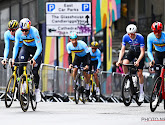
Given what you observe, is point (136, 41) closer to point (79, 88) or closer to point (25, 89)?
point (79, 88)

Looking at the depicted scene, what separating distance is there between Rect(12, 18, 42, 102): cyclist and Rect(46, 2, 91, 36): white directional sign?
9509 millimetres

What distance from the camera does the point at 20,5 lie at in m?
22.9

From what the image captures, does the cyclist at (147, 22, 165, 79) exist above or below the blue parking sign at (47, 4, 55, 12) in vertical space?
below

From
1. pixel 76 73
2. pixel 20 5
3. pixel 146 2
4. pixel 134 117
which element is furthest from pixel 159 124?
pixel 146 2

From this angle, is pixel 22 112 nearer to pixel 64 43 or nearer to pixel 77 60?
pixel 77 60

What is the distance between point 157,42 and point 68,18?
397 inches

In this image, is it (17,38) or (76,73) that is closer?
(17,38)

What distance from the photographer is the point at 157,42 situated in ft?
42.7

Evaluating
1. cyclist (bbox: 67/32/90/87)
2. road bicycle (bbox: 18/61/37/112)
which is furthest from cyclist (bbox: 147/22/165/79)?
cyclist (bbox: 67/32/90/87)

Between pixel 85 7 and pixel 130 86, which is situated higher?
pixel 85 7

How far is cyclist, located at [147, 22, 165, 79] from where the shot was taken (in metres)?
12.7

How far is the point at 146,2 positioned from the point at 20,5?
34.5 metres

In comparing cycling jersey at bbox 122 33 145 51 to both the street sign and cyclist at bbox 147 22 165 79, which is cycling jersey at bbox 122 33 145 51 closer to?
cyclist at bbox 147 22 165 79

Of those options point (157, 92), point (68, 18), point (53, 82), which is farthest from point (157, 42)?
point (68, 18)
